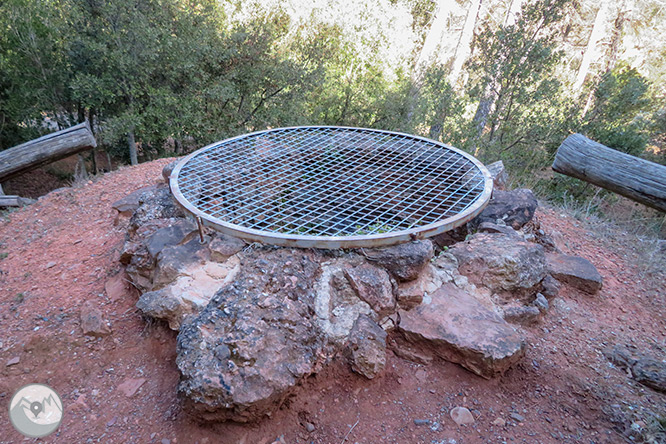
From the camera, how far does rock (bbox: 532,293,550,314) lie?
2457mm

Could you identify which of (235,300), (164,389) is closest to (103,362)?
(164,389)

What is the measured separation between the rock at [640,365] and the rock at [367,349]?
4.61 ft

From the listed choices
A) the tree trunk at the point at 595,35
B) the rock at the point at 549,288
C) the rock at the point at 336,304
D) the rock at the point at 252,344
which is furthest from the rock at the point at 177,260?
the tree trunk at the point at 595,35

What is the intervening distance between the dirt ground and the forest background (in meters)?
3.13

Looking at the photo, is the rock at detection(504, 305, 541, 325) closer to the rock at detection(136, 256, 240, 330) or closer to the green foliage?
the rock at detection(136, 256, 240, 330)

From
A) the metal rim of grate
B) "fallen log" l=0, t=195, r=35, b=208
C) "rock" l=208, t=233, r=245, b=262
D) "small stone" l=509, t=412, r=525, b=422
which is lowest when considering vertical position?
"fallen log" l=0, t=195, r=35, b=208

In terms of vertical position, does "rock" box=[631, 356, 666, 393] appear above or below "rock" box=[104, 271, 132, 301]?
above

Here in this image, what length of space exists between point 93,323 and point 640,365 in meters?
3.17

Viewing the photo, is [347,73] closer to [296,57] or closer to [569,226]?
[296,57]

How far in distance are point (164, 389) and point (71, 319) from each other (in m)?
0.86

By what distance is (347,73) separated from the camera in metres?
8.31

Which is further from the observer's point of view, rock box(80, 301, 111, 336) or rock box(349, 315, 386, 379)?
rock box(80, 301, 111, 336)

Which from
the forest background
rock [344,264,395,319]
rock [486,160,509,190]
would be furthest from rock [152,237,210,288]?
the forest background

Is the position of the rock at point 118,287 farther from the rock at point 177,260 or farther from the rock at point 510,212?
the rock at point 510,212
